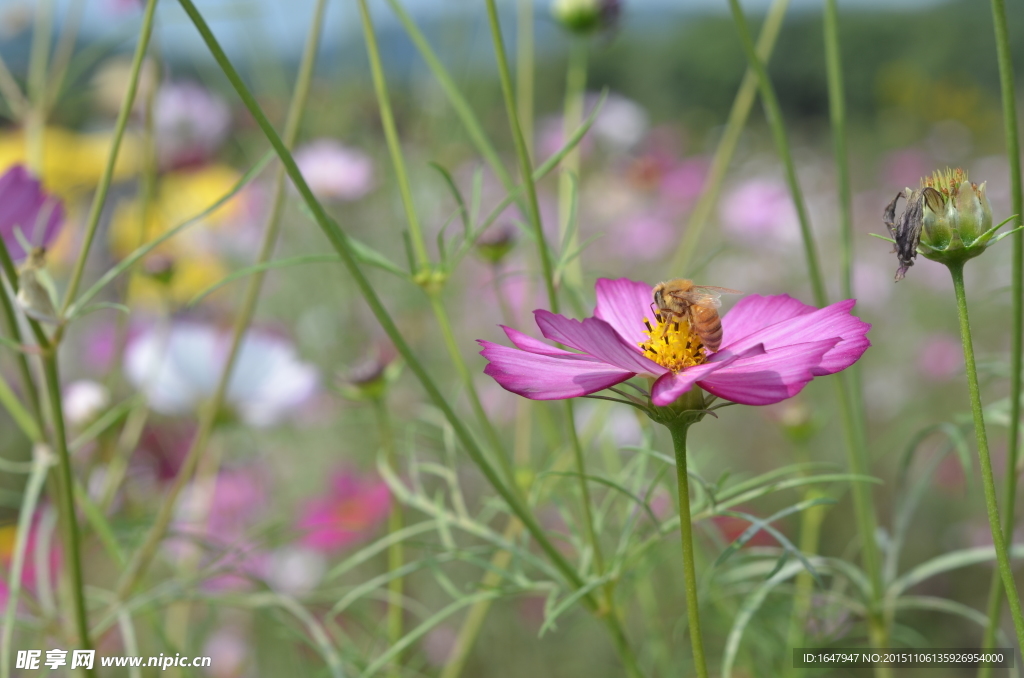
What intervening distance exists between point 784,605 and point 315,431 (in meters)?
0.92

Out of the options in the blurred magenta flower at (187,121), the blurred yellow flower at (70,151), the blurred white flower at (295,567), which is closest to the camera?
the blurred white flower at (295,567)

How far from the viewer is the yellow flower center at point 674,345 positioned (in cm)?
29

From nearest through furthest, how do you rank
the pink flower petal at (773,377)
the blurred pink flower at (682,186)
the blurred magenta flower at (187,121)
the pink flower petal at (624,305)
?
the pink flower petal at (773,377)
the pink flower petal at (624,305)
the blurred magenta flower at (187,121)
the blurred pink flower at (682,186)

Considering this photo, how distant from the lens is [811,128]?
5270mm

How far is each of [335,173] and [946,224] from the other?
0.97m

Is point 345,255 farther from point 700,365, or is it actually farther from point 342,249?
point 700,365

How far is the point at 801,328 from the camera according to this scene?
9.8 inches

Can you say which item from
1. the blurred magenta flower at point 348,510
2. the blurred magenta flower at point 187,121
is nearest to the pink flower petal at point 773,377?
the blurred magenta flower at point 348,510

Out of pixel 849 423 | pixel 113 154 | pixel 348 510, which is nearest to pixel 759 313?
pixel 849 423

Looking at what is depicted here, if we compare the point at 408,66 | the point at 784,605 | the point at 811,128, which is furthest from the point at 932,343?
the point at 811,128

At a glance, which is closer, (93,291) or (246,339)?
(93,291)

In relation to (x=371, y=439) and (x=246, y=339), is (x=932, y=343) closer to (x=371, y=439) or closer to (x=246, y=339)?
(x=371, y=439)

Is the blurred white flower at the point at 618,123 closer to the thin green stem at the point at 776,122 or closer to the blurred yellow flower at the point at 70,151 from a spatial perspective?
the blurred yellow flower at the point at 70,151

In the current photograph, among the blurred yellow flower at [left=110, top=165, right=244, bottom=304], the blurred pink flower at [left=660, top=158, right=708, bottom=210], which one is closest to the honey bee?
the blurred yellow flower at [left=110, top=165, right=244, bottom=304]
